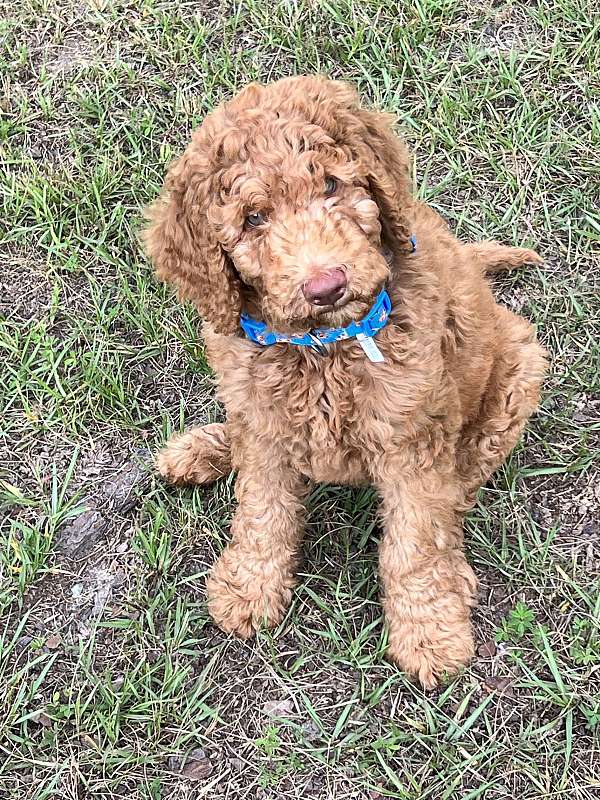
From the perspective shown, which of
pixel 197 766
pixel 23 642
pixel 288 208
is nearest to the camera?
pixel 288 208

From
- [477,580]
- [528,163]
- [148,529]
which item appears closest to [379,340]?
[477,580]

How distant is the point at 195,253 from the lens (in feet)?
10.2

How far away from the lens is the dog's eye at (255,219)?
9.48 feet

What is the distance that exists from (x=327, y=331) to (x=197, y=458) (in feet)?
4.77

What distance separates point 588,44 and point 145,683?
4.45m

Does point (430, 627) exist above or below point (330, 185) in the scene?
below

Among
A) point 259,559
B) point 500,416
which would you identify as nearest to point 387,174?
point 500,416

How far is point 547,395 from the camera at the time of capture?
4484mm

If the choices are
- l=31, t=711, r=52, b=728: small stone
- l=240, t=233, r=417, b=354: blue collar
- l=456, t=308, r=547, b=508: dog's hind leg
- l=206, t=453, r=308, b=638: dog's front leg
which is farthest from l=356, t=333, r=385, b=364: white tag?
l=31, t=711, r=52, b=728: small stone

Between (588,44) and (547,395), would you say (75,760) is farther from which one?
(588,44)

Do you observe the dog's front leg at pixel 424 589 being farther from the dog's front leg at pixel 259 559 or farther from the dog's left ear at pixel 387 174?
the dog's left ear at pixel 387 174

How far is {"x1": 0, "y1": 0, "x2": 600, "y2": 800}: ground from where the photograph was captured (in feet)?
12.0

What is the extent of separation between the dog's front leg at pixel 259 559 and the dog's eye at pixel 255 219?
121 cm

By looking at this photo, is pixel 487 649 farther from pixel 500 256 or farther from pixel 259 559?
pixel 500 256
